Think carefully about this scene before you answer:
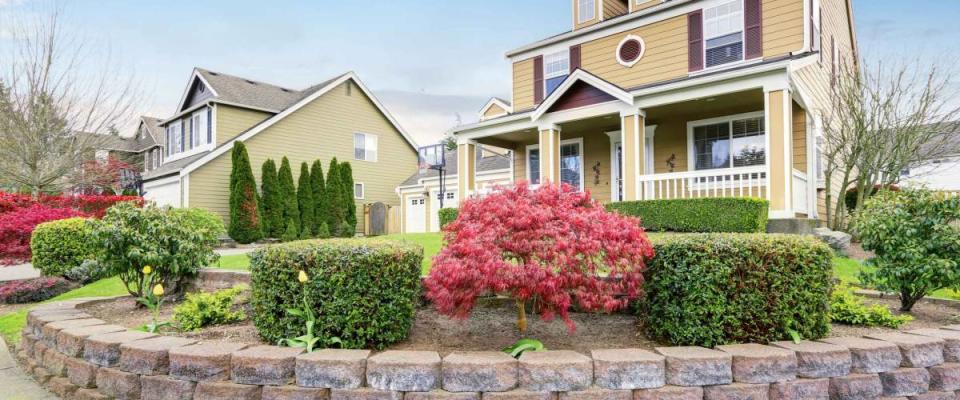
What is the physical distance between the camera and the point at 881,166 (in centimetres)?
1038

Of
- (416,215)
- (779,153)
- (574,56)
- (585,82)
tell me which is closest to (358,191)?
(416,215)

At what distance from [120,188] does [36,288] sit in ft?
58.9

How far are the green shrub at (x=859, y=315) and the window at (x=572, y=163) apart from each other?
8.69m

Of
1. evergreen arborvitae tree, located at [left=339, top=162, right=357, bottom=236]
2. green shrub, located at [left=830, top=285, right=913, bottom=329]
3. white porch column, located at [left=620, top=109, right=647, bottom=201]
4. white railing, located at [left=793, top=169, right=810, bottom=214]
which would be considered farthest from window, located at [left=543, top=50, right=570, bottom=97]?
green shrub, located at [left=830, top=285, right=913, bottom=329]

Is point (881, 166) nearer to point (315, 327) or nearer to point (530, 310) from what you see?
point (530, 310)

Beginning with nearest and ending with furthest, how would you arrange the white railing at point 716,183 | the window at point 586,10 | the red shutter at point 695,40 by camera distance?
the white railing at point 716,183 → the red shutter at point 695,40 → the window at point 586,10

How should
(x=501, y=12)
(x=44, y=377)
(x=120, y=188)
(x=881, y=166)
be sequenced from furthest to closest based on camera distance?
(x=120, y=188)
(x=501, y=12)
(x=881, y=166)
(x=44, y=377)

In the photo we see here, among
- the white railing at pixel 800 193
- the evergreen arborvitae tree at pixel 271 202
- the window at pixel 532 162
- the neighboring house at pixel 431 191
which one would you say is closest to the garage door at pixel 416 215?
the neighboring house at pixel 431 191

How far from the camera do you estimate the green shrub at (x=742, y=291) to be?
3252 mm

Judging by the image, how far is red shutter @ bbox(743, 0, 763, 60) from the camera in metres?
10.7

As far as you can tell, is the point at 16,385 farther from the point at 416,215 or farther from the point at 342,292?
the point at 416,215

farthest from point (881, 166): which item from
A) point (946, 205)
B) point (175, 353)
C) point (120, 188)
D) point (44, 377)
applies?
point (120, 188)

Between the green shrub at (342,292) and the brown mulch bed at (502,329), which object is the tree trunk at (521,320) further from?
the green shrub at (342,292)

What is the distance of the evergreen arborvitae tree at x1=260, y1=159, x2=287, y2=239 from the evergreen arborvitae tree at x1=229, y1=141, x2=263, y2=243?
48cm
